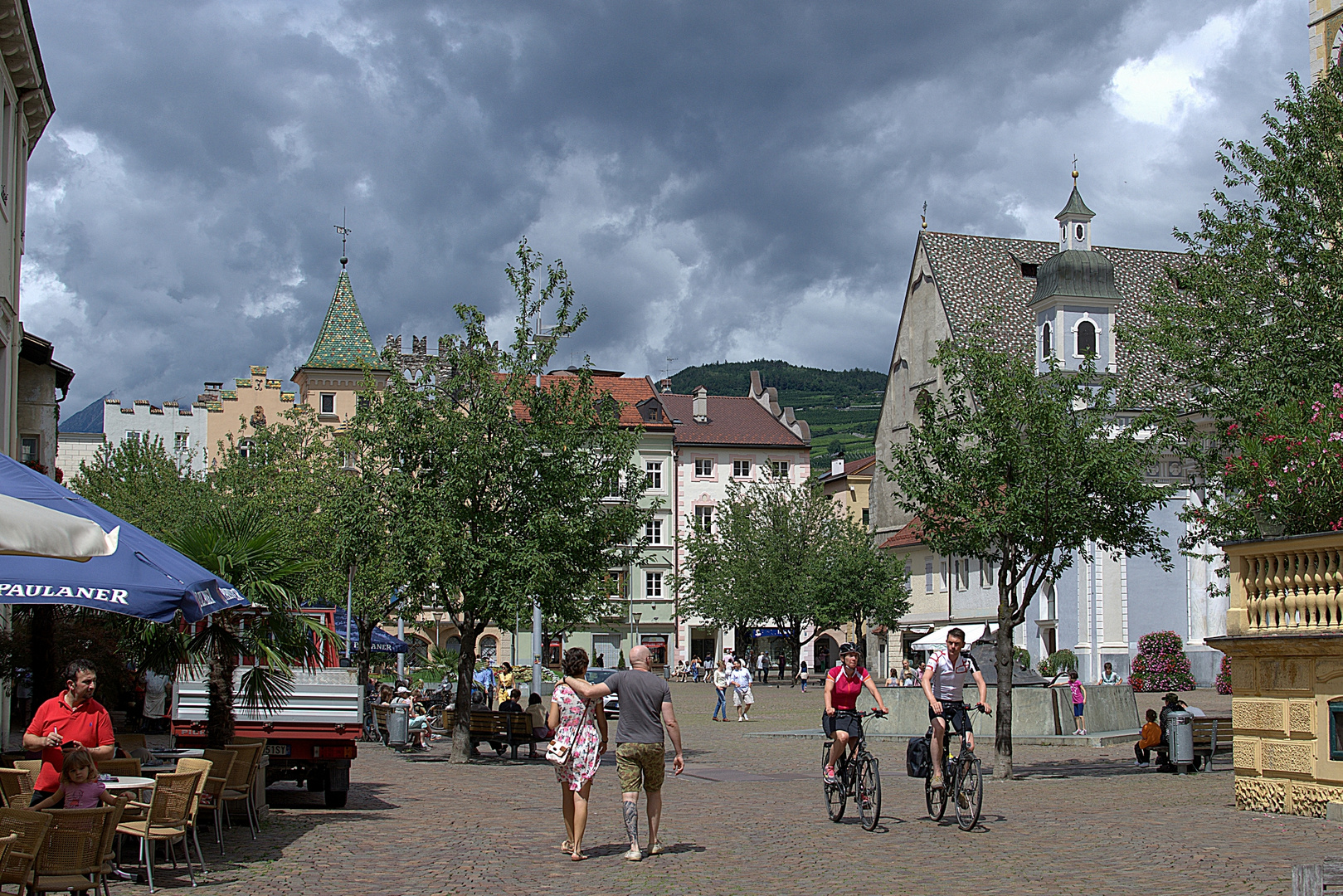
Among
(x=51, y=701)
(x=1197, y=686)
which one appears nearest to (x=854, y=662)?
(x=51, y=701)

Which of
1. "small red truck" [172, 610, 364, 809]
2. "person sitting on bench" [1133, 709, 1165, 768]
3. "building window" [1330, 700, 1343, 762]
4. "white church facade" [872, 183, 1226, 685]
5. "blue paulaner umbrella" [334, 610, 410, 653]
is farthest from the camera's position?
"white church facade" [872, 183, 1226, 685]

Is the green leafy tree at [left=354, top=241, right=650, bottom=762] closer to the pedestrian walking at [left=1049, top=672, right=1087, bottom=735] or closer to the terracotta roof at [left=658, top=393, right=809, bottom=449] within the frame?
the pedestrian walking at [left=1049, top=672, right=1087, bottom=735]

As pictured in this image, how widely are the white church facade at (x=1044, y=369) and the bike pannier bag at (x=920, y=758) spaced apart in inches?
1299

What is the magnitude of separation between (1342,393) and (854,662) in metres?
8.69

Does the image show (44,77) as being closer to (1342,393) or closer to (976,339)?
(976,339)

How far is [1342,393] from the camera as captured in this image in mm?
19156

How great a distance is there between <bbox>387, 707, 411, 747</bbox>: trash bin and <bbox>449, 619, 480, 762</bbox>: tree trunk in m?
2.69

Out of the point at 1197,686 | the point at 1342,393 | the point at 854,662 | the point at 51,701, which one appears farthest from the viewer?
the point at 1197,686

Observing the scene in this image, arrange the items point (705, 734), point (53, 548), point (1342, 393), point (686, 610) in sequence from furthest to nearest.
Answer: point (686, 610) → point (705, 734) → point (1342, 393) → point (53, 548)

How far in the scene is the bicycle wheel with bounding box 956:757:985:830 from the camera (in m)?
14.4

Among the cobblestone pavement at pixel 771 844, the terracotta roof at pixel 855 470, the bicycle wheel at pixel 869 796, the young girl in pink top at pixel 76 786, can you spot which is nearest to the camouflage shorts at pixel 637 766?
the cobblestone pavement at pixel 771 844

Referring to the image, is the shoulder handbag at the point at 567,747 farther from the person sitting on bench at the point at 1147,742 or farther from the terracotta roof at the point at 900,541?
the terracotta roof at the point at 900,541

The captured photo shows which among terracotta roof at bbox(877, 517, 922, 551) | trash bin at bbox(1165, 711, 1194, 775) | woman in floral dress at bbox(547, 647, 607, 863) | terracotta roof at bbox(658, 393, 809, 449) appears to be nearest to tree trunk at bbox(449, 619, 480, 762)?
trash bin at bbox(1165, 711, 1194, 775)

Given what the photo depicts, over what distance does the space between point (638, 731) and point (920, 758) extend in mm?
3906
